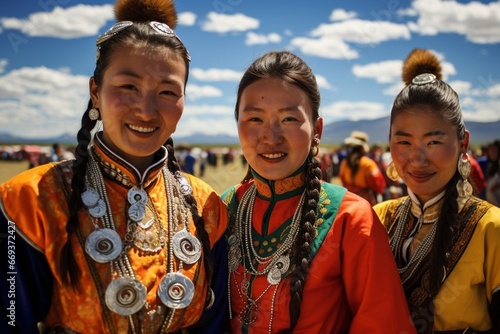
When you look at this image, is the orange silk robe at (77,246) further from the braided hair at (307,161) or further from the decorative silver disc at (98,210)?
the braided hair at (307,161)

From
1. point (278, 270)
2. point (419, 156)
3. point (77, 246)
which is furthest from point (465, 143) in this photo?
point (77, 246)

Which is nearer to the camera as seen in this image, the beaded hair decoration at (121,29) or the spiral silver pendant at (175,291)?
the spiral silver pendant at (175,291)

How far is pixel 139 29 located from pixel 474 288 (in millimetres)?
2126

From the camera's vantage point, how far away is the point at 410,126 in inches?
104

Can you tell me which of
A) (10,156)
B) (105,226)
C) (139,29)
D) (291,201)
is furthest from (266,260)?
(10,156)

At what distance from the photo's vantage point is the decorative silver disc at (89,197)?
6.54 ft

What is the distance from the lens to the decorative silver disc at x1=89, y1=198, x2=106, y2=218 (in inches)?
78.6

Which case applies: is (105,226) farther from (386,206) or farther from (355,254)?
(386,206)

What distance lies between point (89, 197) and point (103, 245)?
221 millimetres

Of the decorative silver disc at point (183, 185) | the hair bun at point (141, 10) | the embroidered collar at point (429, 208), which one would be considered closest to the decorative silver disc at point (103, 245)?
the decorative silver disc at point (183, 185)

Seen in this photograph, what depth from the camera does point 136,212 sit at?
6.86 feet

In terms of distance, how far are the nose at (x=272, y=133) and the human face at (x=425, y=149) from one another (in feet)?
2.70

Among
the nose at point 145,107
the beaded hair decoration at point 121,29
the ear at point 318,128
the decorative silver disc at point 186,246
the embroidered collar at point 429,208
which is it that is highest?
the beaded hair decoration at point 121,29

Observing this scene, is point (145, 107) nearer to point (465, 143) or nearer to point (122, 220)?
point (122, 220)
